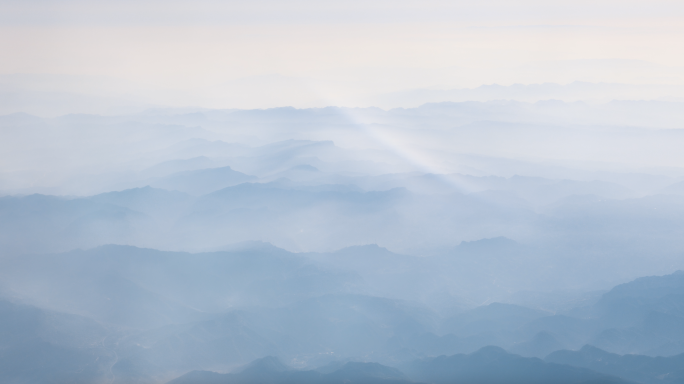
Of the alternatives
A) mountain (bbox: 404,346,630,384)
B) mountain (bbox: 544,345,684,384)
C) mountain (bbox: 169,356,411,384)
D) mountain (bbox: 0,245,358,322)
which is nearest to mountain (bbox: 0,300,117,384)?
mountain (bbox: 0,245,358,322)

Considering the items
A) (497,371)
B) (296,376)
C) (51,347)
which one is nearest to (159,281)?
(51,347)

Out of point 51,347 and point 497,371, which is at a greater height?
point 51,347

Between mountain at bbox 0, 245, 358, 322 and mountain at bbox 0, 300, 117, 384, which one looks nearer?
mountain at bbox 0, 300, 117, 384

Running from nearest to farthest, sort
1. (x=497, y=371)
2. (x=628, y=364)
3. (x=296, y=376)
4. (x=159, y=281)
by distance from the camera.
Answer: (x=497, y=371)
(x=296, y=376)
(x=628, y=364)
(x=159, y=281)

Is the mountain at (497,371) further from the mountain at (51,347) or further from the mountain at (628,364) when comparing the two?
the mountain at (51,347)

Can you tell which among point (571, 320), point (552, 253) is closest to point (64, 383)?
point (571, 320)

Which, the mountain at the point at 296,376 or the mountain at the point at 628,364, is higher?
the mountain at the point at 628,364

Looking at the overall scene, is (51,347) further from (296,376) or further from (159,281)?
(296,376)

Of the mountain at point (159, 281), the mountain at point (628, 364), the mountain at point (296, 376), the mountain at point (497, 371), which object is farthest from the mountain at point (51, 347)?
the mountain at point (628, 364)

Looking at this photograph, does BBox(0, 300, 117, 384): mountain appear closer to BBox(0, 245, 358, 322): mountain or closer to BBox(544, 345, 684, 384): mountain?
BBox(0, 245, 358, 322): mountain

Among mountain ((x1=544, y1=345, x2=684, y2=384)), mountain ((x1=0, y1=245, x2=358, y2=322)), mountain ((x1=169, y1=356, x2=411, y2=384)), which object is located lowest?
mountain ((x1=169, y1=356, x2=411, y2=384))

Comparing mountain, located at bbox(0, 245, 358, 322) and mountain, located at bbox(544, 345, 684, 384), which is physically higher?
mountain, located at bbox(0, 245, 358, 322)
